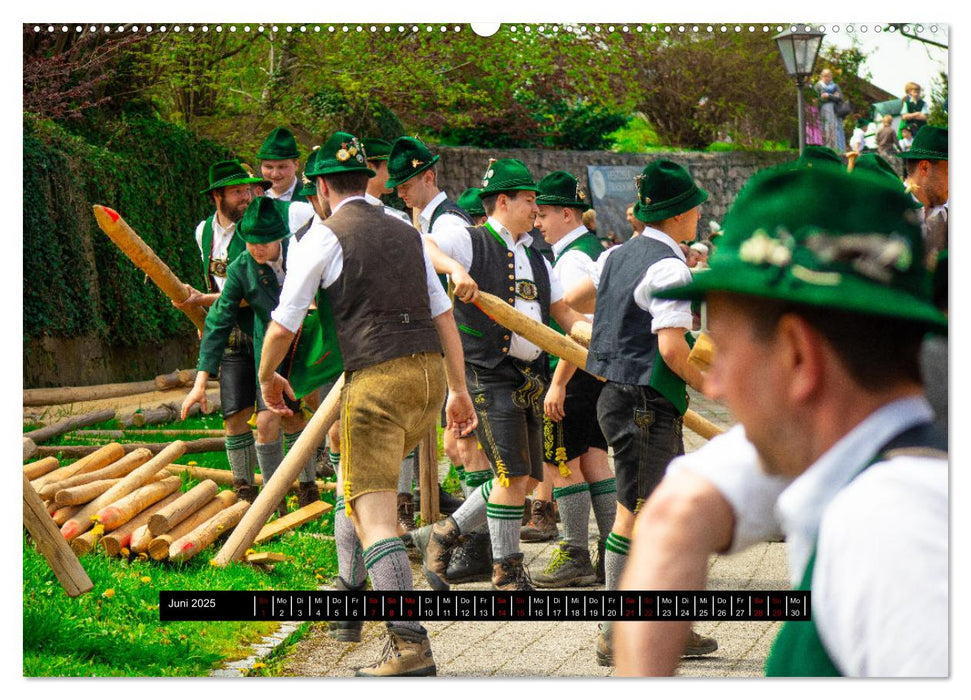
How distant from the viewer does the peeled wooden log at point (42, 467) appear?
6242 millimetres

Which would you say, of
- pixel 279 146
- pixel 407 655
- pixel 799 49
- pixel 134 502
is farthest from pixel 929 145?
pixel 134 502

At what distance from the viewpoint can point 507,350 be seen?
18.8 ft

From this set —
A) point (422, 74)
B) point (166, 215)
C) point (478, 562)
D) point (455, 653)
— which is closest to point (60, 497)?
point (166, 215)

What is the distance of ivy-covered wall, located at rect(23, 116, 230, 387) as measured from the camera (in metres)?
4.58

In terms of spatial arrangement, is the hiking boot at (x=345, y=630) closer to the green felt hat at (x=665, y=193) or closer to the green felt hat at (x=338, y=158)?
the green felt hat at (x=338, y=158)

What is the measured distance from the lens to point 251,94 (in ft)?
15.8

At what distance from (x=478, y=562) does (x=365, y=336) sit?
6.55 feet

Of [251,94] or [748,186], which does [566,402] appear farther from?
[748,186]

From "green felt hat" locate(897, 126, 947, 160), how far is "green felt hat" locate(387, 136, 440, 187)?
247cm

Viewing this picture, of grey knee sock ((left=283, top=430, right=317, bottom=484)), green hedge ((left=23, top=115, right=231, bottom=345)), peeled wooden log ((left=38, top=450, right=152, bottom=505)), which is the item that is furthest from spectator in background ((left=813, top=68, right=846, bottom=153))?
peeled wooden log ((left=38, top=450, right=152, bottom=505))

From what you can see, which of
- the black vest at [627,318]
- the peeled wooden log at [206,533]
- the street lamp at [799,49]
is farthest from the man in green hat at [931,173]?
the peeled wooden log at [206,533]

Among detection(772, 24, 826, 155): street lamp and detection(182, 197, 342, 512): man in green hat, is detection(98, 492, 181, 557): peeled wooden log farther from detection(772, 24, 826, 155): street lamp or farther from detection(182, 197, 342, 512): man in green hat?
detection(772, 24, 826, 155): street lamp

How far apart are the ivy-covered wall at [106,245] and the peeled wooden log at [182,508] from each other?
64 centimetres

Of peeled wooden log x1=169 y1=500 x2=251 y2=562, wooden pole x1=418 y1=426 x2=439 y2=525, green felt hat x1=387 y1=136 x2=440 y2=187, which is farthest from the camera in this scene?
wooden pole x1=418 y1=426 x2=439 y2=525
